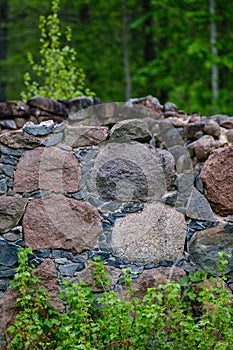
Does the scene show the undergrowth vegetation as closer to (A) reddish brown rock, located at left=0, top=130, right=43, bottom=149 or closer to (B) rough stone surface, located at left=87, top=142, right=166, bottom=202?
(B) rough stone surface, located at left=87, top=142, right=166, bottom=202

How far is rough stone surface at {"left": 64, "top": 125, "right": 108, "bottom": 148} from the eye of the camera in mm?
4027

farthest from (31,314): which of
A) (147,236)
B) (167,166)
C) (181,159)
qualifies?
(181,159)

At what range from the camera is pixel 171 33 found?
1067 cm

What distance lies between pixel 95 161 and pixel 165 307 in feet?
3.66

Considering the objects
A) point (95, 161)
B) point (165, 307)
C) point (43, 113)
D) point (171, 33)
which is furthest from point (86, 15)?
point (165, 307)

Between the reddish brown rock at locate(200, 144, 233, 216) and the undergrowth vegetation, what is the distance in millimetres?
407

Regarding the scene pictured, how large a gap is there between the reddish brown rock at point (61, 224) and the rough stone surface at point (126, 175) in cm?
17

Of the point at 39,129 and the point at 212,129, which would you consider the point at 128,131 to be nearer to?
the point at 39,129

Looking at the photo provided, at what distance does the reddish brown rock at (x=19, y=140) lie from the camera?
394 cm

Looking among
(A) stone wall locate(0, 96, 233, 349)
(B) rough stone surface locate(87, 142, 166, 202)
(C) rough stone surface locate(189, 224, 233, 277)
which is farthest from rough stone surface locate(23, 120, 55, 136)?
(C) rough stone surface locate(189, 224, 233, 277)

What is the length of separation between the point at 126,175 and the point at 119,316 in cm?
100

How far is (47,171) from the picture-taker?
3.95m

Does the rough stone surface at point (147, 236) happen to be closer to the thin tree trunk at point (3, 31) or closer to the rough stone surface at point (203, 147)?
the rough stone surface at point (203, 147)

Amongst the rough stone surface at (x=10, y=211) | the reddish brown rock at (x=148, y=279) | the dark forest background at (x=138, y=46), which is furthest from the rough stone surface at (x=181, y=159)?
the dark forest background at (x=138, y=46)
